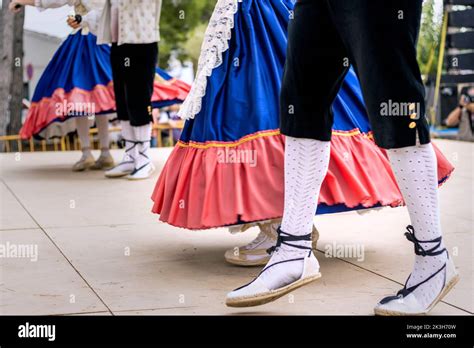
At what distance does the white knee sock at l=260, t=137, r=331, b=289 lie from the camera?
8.32 ft

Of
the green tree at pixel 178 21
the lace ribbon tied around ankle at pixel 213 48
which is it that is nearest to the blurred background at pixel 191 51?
the green tree at pixel 178 21

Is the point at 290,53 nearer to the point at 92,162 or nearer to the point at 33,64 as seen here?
the point at 92,162

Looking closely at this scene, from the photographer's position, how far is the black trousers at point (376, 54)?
2.28 m

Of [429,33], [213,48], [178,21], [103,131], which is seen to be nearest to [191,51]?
[178,21]

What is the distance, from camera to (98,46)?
6.75m

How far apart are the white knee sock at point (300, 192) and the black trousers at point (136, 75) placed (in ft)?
11.4

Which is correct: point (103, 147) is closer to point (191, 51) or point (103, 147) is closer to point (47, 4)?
point (47, 4)

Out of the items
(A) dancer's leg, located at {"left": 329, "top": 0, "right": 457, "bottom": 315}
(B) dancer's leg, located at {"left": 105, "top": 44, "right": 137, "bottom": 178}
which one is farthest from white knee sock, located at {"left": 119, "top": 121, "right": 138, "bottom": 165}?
(A) dancer's leg, located at {"left": 329, "top": 0, "right": 457, "bottom": 315}

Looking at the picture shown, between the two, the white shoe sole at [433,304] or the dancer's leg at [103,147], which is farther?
the dancer's leg at [103,147]

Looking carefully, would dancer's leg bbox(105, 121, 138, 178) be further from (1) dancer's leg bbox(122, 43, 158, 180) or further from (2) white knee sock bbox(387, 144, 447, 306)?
(2) white knee sock bbox(387, 144, 447, 306)

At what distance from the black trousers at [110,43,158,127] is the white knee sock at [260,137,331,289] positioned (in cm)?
346

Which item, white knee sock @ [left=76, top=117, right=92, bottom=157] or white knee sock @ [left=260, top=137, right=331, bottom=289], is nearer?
white knee sock @ [left=260, top=137, right=331, bottom=289]

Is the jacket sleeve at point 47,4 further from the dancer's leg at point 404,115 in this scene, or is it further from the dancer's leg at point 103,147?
the dancer's leg at point 404,115
